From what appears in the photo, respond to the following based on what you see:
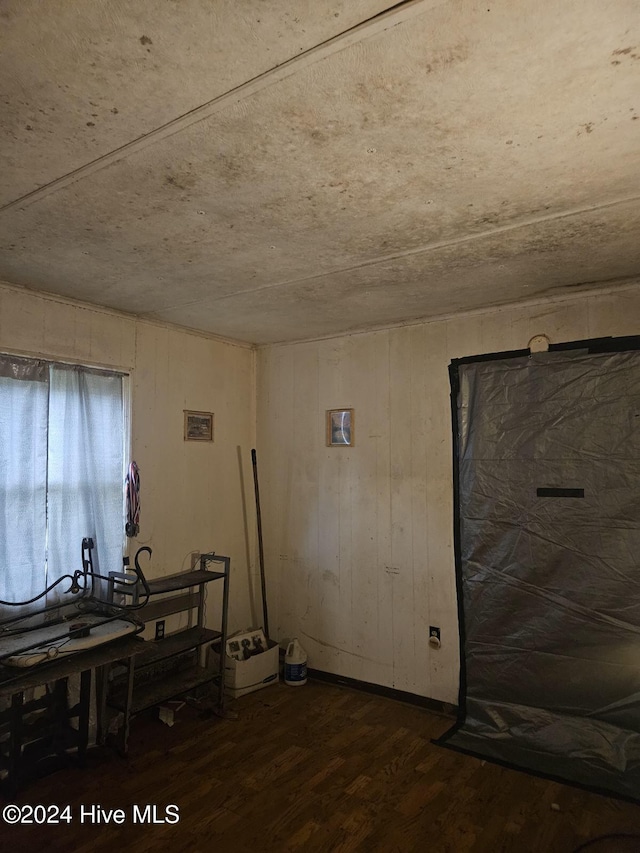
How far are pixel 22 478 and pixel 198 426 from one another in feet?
4.20

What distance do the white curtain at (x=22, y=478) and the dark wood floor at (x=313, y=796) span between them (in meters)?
0.98

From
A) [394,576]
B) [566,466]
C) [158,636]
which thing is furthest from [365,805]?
[566,466]

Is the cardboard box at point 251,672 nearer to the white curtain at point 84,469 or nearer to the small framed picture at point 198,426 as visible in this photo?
the white curtain at point 84,469

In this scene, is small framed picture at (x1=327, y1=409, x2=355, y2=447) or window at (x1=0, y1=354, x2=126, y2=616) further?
small framed picture at (x1=327, y1=409, x2=355, y2=447)

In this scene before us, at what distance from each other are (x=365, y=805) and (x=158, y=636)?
5.42 ft

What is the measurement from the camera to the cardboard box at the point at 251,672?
3.57 m

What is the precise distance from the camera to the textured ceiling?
3.85ft

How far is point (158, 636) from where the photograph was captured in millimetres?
3465

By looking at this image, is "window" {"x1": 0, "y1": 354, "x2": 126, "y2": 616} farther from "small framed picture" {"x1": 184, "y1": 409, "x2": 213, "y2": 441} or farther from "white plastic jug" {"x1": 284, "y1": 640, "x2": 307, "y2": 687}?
"white plastic jug" {"x1": 284, "y1": 640, "x2": 307, "y2": 687}

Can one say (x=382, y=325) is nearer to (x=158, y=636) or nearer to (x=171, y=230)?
(x=171, y=230)

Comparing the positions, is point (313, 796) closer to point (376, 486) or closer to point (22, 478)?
point (376, 486)

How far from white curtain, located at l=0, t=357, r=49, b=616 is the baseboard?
6.71 feet

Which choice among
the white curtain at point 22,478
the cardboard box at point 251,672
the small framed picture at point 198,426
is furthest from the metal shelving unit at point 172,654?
the small framed picture at point 198,426

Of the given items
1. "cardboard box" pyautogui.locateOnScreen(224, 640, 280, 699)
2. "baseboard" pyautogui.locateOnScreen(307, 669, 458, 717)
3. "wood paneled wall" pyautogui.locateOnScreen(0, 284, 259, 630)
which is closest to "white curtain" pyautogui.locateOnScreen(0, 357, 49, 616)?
"wood paneled wall" pyautogui.locateOnScreen(0, 284, 259, 630)
